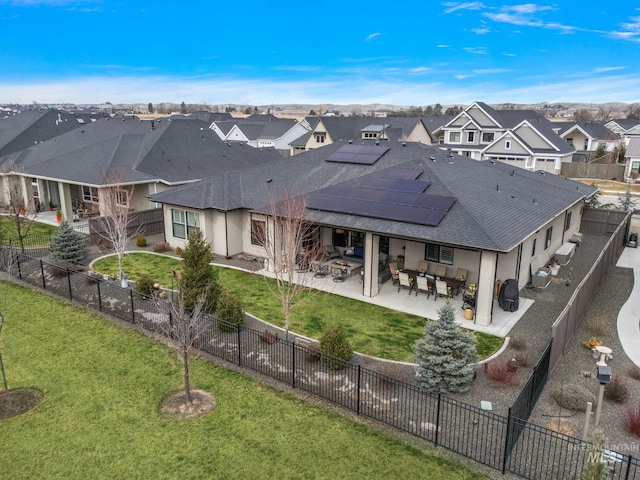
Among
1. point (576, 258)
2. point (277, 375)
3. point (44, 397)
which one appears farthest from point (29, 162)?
point (576, 258)

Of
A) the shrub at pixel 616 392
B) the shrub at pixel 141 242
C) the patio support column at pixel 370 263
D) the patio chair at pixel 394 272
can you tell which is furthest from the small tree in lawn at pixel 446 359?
the shrub at pixel 141 242

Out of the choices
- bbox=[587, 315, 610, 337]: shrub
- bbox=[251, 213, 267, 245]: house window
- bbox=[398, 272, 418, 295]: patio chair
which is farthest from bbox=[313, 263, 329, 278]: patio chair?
bbox=[587, 315, 610, 337]: shrub

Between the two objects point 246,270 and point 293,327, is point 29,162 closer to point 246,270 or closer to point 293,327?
point 246,270

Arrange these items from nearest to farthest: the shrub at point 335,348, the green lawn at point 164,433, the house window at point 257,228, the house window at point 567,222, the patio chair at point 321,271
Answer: the green lawn at point 164,433
the shrub at point 335,348
the patio chair at point 321,271
the house window at point 257,228
the house window at point 567,222

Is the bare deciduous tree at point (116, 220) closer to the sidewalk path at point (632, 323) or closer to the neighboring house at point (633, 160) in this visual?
the sidewalk path at point (632, 323)

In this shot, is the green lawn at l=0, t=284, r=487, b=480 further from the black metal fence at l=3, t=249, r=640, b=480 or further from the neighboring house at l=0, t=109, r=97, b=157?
the neighboring house at l=0, t=109, r=97, b=157

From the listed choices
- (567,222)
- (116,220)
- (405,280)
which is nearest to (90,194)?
(116,220)
